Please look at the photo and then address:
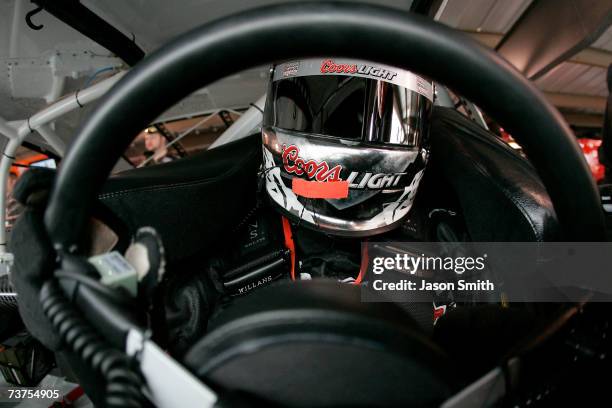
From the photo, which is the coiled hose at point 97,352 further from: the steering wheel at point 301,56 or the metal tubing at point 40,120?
the metal tubing at point 40,120

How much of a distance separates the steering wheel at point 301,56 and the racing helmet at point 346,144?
0.46 meters

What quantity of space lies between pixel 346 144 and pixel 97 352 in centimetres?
57

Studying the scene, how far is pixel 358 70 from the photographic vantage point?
0.76 meters

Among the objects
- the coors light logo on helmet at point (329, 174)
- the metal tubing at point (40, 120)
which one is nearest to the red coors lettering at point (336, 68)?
the coors light logo on helmet at point (329, 174)

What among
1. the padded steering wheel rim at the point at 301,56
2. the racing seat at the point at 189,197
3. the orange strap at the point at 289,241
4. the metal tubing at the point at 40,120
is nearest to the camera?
the padded steering wheel rim at the point at 301,56

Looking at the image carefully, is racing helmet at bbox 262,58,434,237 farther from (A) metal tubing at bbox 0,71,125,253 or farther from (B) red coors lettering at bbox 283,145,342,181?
(A) metal tubing at bbox 0,71,125,253

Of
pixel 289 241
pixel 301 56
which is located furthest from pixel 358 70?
pixel 301 56

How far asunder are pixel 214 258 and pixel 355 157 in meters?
0.36

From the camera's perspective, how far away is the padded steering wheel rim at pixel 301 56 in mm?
208

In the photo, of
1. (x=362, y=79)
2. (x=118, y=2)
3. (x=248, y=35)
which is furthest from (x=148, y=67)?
(x=118, y=2)

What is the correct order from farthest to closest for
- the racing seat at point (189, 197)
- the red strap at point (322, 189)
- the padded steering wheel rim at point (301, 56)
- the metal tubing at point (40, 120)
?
the metal tubing at point (40, 120) → the red strap at point (322, 189) → the racing seat at point (189, 197) → the padded steering wheel rim at point (301, 56)

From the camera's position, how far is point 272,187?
79 cm

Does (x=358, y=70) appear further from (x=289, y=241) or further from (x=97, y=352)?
(x=97, y=352)
